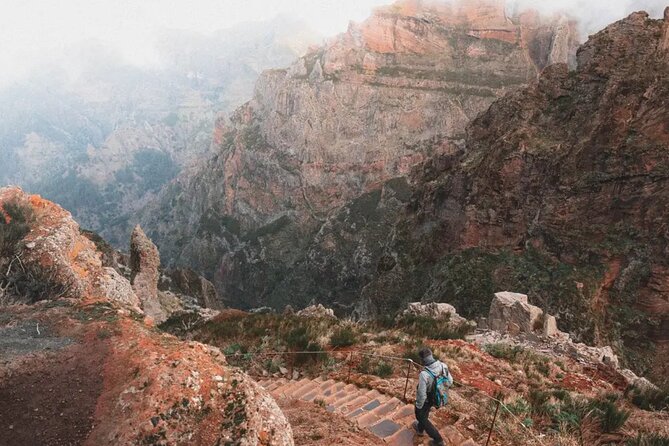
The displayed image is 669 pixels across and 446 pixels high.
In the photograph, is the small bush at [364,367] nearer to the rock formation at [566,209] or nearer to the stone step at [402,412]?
the stone step at [402,412]

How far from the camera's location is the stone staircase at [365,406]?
762 centimetres

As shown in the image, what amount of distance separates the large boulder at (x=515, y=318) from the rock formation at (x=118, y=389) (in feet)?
57.1

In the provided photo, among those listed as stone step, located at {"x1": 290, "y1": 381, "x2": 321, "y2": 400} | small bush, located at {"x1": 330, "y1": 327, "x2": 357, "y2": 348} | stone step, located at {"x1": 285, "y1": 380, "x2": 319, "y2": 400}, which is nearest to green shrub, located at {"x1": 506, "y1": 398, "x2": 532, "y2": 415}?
stone step, located at {"x1": 290, "y1": 381, "x2": 321, "y2": 400}

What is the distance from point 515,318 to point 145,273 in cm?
2477

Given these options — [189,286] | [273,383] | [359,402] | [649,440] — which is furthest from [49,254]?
[189,286]

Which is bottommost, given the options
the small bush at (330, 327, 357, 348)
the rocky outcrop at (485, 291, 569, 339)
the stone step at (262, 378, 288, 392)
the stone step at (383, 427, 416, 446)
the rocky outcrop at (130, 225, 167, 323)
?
the rocky outcrop at (130, 225, 167, 323)

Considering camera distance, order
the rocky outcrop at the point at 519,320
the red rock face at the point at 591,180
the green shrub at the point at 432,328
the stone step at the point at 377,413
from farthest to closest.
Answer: the red rock face at the point at 591,180 < the rocky outcrop at the point at 519,320 < the green shrub at the point at 432,328 < the stone step at the point at 377,413

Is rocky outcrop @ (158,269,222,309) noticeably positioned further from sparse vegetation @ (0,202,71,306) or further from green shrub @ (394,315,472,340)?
green shrub @ (394,315,472,340)

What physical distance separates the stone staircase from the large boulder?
1291 cm

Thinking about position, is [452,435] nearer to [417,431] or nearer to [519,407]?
[417,431]

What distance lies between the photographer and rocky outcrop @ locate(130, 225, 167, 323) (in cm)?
2973

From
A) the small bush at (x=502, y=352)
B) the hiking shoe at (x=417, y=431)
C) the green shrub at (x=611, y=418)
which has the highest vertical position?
the hiking shoe at (x=417, y=431)

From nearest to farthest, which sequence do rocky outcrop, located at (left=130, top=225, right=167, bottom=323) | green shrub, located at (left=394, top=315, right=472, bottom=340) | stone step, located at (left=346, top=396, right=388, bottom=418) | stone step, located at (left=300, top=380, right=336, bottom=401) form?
stone step, located at (left=346, top=396, right=388, bottom=418), stone step, located at (left=300, top=380, right=336, bottom=401), green shrub, located at (left=394, top=315, right=472, bottom=340), rocky outcrop, located at (left=130, top=225, right=167, bottom=323)

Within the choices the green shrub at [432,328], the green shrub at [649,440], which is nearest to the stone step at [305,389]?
the green shrub at [649,440]
